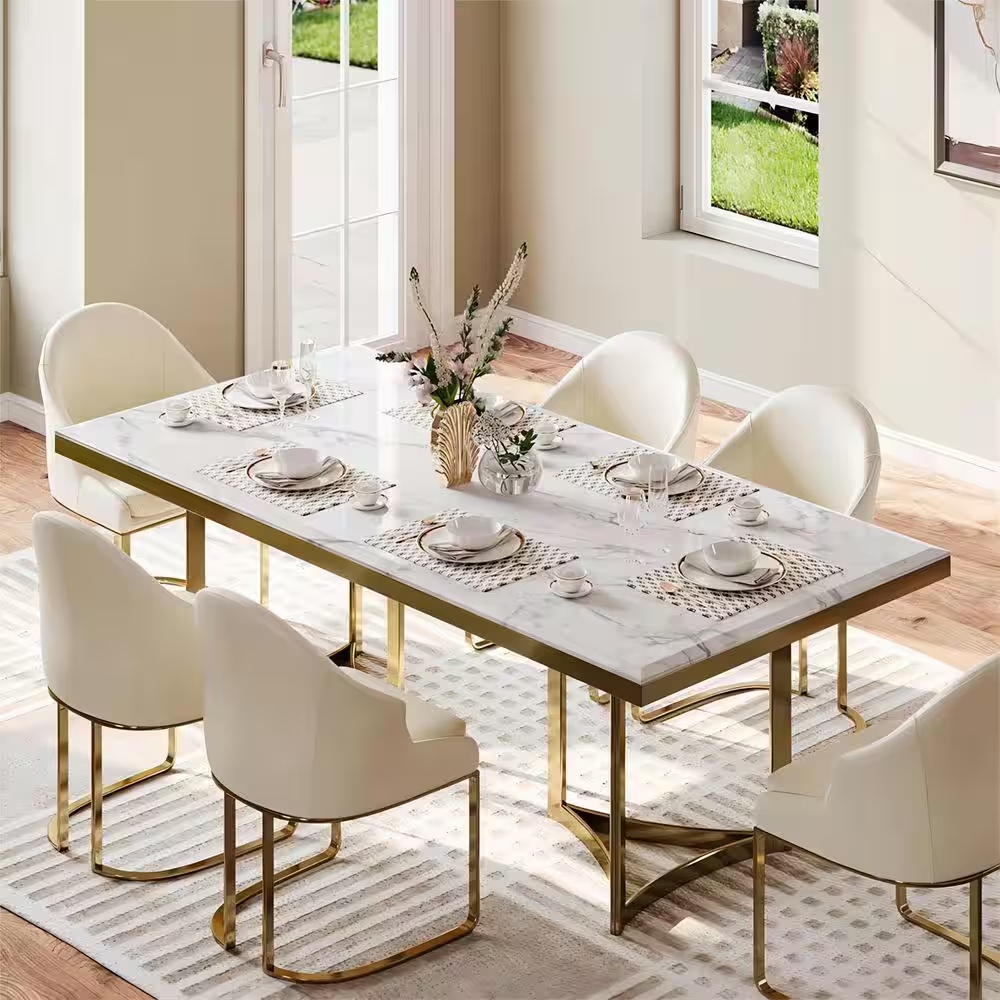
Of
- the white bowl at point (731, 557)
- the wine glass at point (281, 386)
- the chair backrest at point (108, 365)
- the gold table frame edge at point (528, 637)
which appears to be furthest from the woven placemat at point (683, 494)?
the chair backrest at point (108, 365)

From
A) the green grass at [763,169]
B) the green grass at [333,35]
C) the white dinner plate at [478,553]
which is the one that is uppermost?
the green grass at [333,35]

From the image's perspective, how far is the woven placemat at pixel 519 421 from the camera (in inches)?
170

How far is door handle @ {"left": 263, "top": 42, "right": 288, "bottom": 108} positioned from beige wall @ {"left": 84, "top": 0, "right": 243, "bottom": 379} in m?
0.10

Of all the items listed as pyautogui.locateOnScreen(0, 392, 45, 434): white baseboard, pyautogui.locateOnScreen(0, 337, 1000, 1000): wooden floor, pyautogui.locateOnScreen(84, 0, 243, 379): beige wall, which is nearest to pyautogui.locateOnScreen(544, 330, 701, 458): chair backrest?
pyautogui.locateOnScreen(0, 337, 1000, 1000): wooden floor

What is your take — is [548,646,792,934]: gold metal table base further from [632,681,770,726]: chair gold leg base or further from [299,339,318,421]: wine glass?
[299,339,318,421]: wine glass

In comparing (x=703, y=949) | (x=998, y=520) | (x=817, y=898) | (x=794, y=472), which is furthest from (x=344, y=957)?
(x=998, y=520)

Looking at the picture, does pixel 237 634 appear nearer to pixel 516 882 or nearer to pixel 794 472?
pixel 516 882

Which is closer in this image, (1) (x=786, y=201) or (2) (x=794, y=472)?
(2) (x=794, y=472)

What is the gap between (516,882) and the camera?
3.68 meters

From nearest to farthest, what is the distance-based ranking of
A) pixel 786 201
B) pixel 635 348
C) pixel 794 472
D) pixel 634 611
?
1. pixel 634 611
2. pixel 794 472
3. pixel 635 348
4. pixel 786 201

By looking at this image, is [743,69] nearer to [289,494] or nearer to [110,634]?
[289,494]

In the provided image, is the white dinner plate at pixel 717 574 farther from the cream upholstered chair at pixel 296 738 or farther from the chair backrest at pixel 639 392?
the chair backrest at pixel 639 392

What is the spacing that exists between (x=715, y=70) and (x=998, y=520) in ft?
6.31

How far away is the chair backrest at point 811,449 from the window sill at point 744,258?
5.98 feet
